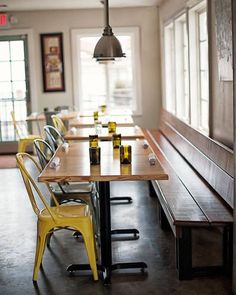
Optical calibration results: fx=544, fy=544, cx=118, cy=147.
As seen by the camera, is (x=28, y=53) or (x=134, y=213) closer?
(x=134, y=213)

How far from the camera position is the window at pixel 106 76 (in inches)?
353

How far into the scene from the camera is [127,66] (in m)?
9.20

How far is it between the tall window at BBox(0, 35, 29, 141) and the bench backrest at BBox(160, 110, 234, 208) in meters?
3.34

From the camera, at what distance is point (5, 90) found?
9188mm

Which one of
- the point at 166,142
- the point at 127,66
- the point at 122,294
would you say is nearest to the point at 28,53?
the point at 127,66

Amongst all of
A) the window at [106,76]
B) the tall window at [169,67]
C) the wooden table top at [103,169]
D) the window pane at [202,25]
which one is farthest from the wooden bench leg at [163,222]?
the window at [106,76]

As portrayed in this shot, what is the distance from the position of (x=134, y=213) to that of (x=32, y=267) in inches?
60.6

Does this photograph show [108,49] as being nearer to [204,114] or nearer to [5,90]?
[204,114]

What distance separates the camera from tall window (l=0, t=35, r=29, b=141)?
900 centimetres

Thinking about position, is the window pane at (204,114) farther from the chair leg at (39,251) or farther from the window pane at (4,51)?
the window pane at (4,51)

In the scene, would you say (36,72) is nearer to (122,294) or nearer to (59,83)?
(59,83)

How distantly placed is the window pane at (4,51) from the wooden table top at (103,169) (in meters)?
5.15

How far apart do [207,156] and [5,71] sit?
5.36 meters

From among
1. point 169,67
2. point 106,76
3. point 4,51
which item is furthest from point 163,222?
point 4,51
